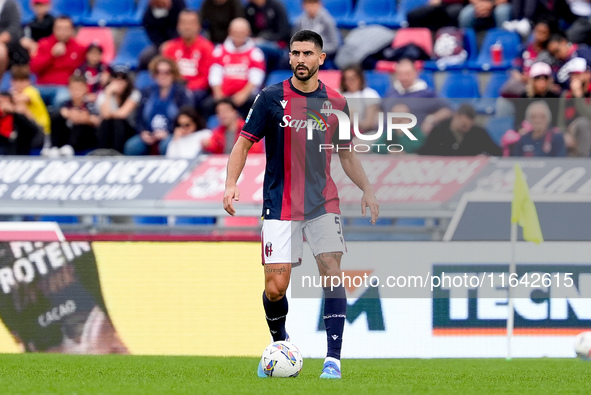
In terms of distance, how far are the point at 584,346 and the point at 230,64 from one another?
5.91 m

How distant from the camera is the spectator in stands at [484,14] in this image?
1305 cm

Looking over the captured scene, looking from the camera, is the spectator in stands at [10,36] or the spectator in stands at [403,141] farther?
the spectator in stands at [10,36]

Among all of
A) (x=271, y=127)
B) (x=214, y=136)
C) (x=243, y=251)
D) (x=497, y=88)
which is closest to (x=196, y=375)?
(x=271, y=127)

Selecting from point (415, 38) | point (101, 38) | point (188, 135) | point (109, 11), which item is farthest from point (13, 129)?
point (415, 38)

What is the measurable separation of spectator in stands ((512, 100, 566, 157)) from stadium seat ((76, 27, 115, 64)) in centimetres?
676

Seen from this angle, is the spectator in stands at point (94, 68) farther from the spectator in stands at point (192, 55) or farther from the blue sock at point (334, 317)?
the blue sock at point (334, 317)

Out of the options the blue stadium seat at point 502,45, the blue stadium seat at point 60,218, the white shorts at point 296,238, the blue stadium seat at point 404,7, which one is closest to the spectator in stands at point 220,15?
the blue stadium seat at point 404,7

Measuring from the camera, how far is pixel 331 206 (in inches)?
A: 254

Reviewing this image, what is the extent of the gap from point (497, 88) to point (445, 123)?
3.54 meters

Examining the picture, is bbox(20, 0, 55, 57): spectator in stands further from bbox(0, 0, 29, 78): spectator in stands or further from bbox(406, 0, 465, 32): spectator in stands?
bbox(406, 0, 465, 32): spectator in stands

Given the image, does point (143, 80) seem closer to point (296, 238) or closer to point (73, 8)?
point (73, 8)

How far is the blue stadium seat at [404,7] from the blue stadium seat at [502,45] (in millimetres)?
1162

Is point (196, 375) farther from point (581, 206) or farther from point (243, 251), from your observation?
point (581, 206)

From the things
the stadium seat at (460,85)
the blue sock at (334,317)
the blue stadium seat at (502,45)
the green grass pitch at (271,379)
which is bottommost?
the green grass pitch at (271,379)
